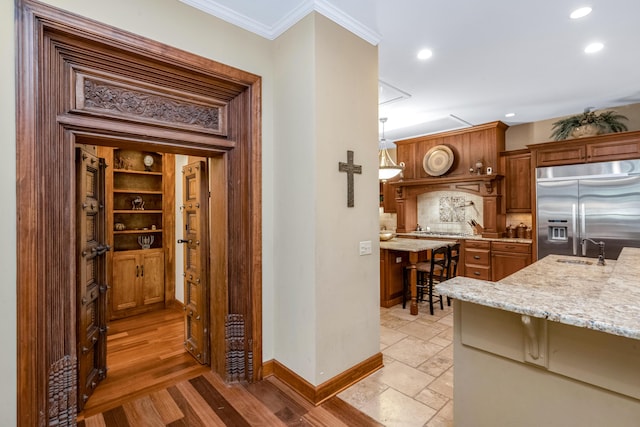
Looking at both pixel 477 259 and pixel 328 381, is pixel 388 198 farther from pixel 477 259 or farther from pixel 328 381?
pixel 328 381

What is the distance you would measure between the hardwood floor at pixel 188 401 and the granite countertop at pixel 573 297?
4.10 ft

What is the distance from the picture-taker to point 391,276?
4.40m

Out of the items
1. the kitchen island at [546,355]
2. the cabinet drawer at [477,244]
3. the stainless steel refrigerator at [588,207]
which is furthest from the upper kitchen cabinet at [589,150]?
the kitchen island at [546,355]

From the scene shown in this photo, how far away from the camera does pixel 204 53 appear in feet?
7.40

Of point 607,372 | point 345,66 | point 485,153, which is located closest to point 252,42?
point 345,66

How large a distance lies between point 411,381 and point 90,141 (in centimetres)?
301

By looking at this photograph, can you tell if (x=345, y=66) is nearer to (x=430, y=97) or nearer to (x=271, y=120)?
(x=271, y=120)

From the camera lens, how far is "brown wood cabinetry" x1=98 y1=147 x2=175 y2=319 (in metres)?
4.05

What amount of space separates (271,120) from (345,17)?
100 centimetres

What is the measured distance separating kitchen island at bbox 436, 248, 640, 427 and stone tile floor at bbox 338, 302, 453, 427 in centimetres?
51

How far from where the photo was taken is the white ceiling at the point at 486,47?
2361mm

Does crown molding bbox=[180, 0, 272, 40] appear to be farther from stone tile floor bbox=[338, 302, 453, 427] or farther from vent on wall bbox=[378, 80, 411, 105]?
stone tile floor bbox=[338, 302, 453, 427]

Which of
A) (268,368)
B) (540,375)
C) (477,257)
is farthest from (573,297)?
(477,257)

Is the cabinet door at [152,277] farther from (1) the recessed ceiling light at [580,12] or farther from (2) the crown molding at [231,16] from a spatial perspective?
(1) the recessed ceiling light at [580,12]
